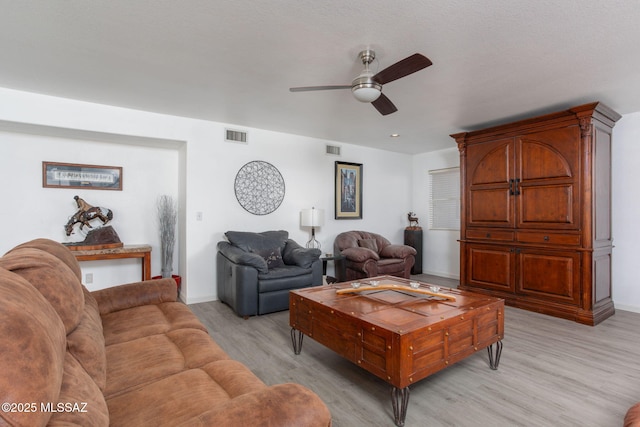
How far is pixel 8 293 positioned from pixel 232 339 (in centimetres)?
244

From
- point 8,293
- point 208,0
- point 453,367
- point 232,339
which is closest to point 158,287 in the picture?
point 232,339

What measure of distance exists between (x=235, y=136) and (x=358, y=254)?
246 cm

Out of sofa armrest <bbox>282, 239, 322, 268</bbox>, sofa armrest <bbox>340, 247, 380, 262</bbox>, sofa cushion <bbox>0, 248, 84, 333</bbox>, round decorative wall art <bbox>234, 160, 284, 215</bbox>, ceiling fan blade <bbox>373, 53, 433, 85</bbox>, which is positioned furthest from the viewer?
sofa armrest <bbox>340, 247, 380, 262</bbox>

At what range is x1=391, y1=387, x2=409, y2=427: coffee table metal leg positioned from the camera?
1.82m

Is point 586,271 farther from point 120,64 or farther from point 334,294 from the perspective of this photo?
point 120,64

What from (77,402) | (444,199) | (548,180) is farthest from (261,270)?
(444,199)

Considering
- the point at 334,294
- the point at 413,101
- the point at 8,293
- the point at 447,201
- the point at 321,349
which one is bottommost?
the point at 321,349

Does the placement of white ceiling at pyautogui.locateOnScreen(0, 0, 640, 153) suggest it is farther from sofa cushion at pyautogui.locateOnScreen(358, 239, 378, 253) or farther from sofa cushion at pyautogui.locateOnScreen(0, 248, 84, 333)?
sofa cushion at pyautogui.locateOnScreen(358, 239, 378, 253)

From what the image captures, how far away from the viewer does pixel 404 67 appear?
220cm

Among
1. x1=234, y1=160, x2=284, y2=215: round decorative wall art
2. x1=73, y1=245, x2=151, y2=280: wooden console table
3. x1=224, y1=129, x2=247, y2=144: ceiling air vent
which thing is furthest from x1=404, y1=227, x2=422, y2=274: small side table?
x1=73, y1=245, x2=151, y2=280: wooden console table

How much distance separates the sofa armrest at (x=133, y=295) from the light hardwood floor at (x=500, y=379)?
76 centimetres

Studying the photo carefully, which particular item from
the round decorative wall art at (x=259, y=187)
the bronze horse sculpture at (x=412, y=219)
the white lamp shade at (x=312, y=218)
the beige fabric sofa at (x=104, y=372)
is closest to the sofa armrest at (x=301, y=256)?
the white lamp shade at (x=312, y=218)

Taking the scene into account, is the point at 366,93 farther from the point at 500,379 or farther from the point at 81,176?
the point at 81,176

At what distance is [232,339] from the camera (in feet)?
9.98
